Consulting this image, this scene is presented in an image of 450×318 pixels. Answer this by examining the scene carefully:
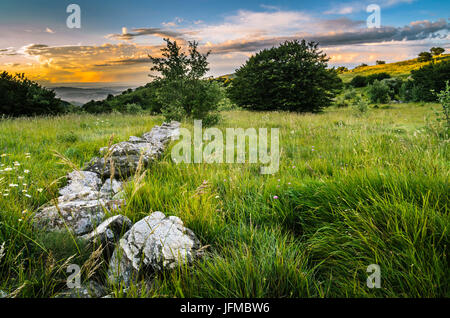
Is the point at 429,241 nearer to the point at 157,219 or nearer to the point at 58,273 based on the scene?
the point at 157,219

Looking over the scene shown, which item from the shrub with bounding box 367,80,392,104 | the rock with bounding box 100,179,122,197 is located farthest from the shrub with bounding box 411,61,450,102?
the rock with bounding box 100,179,122,197

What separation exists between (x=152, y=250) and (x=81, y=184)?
213 centimetres

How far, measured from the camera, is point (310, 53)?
21.3 metres

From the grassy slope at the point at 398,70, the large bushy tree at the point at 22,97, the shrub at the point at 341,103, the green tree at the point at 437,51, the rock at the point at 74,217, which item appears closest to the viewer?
the rock at the point at 74,217

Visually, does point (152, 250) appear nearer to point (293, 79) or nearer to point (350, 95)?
point (293, 79)

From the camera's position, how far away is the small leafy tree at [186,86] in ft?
35.2

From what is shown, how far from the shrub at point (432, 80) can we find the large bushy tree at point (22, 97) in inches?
1755

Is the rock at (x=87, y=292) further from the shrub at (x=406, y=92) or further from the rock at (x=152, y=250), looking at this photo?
the shrub at (x=406, y=92)

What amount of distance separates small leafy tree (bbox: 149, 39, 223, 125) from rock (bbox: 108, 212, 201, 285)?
9.04 meters

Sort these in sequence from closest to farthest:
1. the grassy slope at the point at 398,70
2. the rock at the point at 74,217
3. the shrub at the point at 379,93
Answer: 1. the rock at the point at 74,217
2. the shrub at the point at 379,93
3. the grassy slope at the point at 398,70

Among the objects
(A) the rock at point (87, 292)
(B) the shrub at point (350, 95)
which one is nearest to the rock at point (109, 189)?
(A) the rock at point (87, 292)

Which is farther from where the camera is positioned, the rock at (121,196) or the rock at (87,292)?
the rock at (121,196)

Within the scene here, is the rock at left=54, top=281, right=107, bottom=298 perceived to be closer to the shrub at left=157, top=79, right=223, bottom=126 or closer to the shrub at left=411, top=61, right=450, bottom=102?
the shrub at left=157, top=79, right=223, bottom=126
